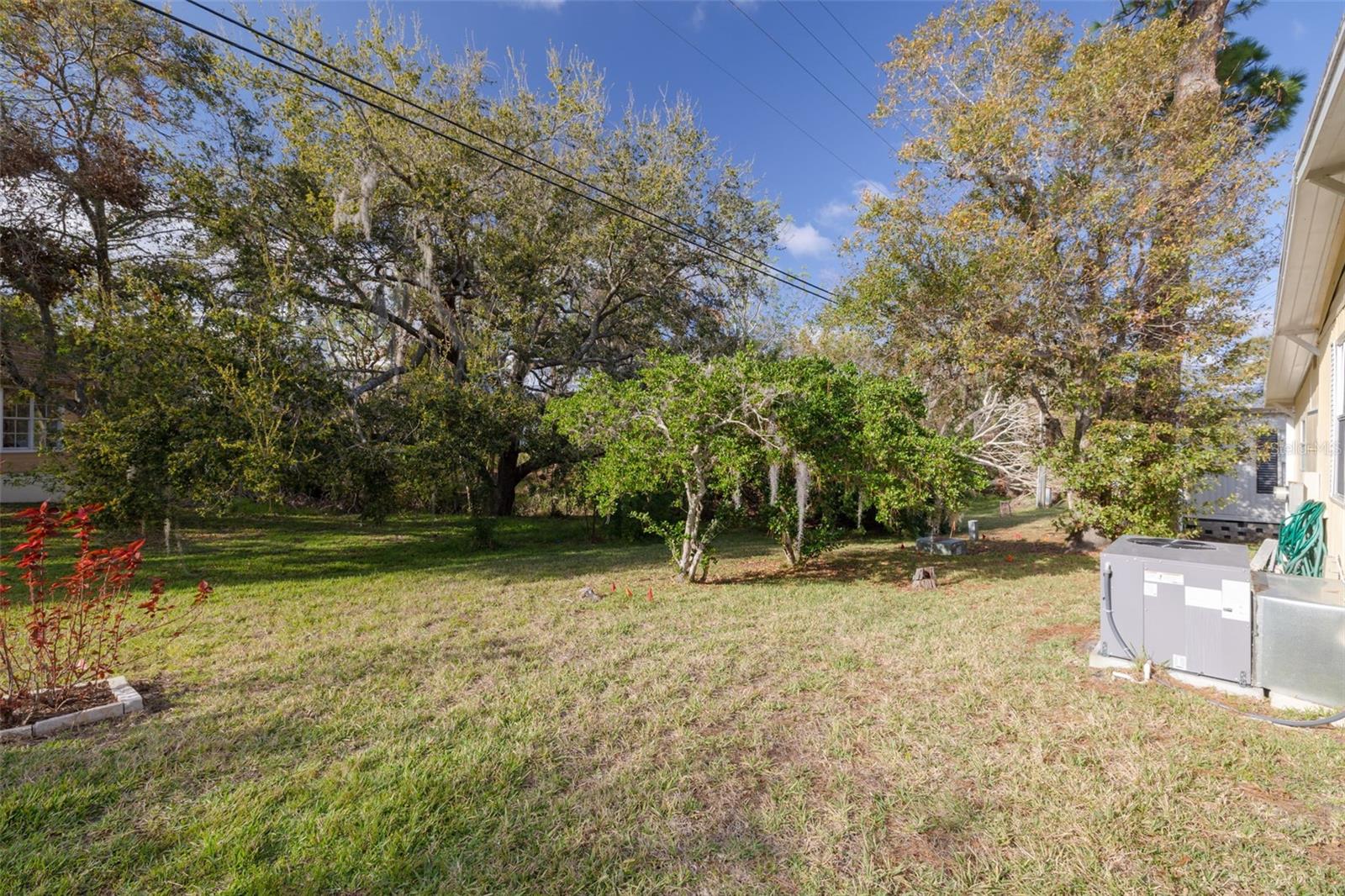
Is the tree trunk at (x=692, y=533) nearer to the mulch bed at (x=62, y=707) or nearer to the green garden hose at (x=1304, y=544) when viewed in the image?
the mulch bed at (x=62, y=707)

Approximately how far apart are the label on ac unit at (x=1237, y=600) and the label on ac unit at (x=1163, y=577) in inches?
8.6

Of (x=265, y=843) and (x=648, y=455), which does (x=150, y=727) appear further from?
(x=648, y=455)

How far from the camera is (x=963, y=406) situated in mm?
11828

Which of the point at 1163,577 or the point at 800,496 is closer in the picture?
the point at 1163,577

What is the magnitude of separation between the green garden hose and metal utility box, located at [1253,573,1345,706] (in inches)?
104

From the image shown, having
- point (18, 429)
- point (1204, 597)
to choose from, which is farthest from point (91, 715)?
point (18, 429)

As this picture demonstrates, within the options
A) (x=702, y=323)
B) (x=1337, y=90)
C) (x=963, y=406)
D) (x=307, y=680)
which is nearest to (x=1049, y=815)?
(x=1337, y=90)

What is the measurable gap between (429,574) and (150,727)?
15.6 ft

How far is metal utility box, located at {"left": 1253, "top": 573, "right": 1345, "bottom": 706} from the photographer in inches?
131

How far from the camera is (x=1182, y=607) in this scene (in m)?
3.91

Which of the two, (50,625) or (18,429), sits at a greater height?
(18,429)

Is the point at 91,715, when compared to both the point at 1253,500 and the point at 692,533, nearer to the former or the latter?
the point at 692,533

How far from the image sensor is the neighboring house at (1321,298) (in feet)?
10.3

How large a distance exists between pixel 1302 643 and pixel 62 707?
292 inches
